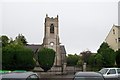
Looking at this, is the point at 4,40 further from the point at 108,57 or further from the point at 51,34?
the point at 108,57

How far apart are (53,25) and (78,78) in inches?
2325

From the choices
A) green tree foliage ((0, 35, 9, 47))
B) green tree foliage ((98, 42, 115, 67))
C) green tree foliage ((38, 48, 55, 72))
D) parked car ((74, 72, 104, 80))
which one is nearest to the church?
green tree foliage ((0, 35, 9, 47))

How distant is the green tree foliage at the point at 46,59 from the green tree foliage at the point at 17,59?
12.9 feet

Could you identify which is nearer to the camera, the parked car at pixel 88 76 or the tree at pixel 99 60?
the parked car at pixel 88 76

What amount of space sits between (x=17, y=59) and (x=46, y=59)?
632cm

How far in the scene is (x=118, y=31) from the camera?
69688mm

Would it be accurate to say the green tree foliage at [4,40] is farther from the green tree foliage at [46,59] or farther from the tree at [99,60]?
the tree at [99,60]

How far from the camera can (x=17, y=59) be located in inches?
2063

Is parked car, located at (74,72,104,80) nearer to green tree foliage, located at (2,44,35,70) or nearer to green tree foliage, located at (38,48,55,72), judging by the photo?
green tree foliage, located at (2,44,35,70)

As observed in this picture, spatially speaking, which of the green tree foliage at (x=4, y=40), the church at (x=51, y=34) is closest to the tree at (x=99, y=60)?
the church at (x=51, y=34)

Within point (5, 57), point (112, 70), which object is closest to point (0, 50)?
point (5, 57)

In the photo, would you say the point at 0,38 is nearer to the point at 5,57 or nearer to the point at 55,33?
the point at 55,33

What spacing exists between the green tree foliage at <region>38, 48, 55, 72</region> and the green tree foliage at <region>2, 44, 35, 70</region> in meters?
3.92

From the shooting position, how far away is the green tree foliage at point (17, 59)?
168 ft
